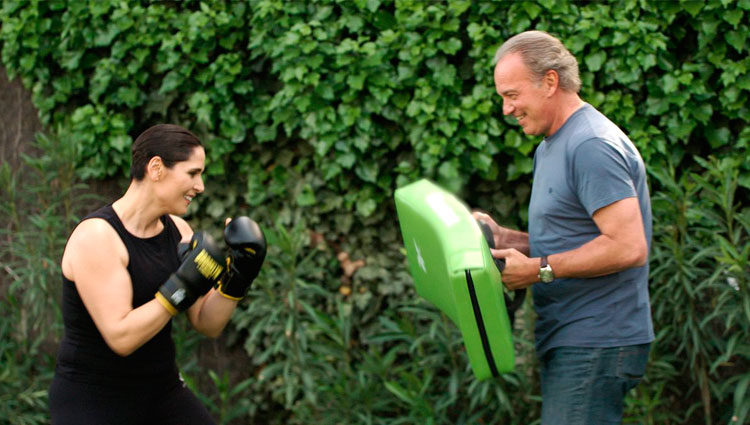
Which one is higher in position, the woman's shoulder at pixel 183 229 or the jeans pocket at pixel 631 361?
the woman's shoulder at pixel 183 229

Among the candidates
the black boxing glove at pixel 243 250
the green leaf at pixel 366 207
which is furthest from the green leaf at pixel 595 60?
the black boxing glove at pixel 243 250

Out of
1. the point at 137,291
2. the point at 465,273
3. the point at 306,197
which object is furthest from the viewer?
the point at 306,197

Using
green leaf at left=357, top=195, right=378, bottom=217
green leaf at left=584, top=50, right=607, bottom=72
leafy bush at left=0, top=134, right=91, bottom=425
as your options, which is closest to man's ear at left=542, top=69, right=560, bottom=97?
green leaf at left=584, top=50, right=607, bottom=72

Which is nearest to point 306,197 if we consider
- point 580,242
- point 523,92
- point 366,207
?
point 366,207

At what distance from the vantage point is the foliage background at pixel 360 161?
3.72 m

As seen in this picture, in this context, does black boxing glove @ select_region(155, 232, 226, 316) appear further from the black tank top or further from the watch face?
the watch face

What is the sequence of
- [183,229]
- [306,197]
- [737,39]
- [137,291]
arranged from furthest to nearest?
1. [306,197]
2. [737,39]
3. [183,229]
4. [137,291]

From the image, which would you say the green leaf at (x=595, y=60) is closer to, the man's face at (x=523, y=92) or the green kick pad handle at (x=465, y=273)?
the man's face at (x=523, y=92)

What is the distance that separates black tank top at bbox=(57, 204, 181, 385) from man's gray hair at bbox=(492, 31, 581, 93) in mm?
1348

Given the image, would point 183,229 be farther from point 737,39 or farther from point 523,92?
point 737,39

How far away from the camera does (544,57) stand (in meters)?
2.47

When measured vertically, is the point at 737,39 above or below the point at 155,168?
below

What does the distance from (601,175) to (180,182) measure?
4.38ft

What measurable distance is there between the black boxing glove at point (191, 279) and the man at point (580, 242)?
2.89 ft
